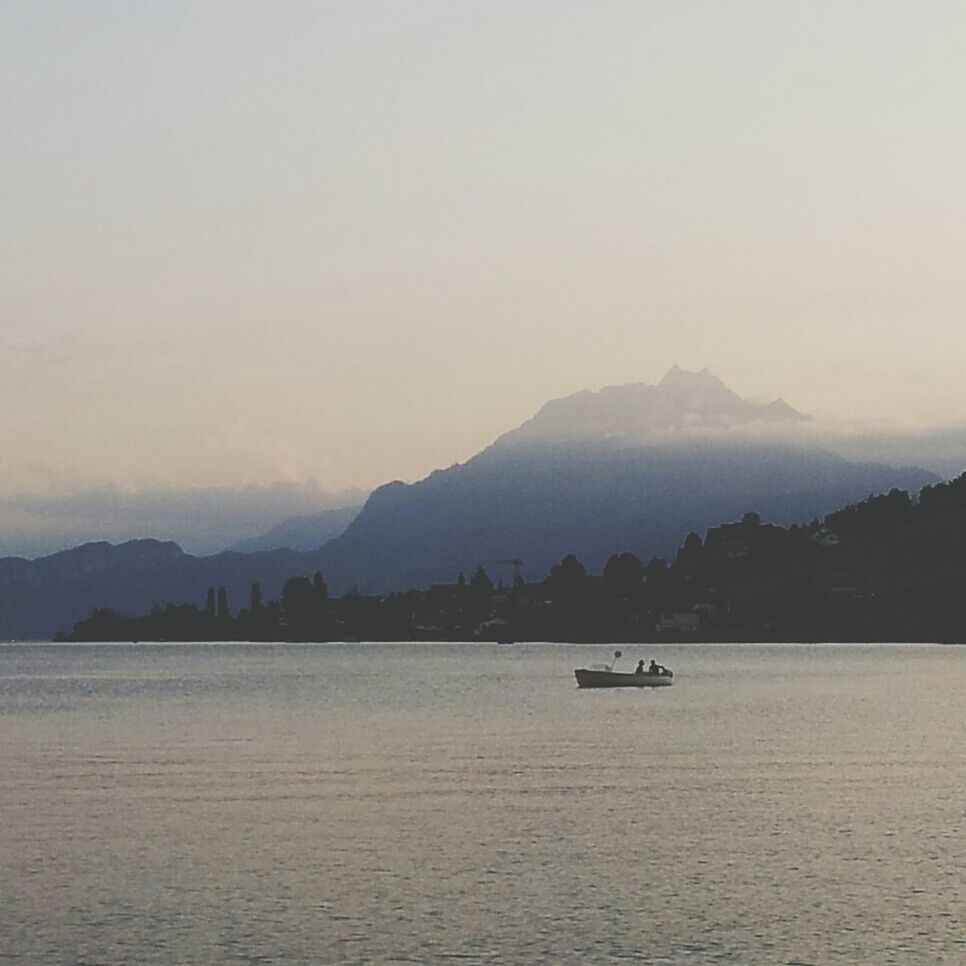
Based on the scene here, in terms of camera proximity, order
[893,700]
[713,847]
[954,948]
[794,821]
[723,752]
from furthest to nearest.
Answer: [893,700] → [723,752] → [794,821] → [713,847] → [954,948]

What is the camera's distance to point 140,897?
2274 inches

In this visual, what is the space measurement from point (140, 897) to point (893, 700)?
5397 inches

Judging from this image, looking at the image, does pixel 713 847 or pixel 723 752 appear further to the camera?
pixel 723 752

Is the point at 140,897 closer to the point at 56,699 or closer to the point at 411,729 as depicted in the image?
the point at 411,729

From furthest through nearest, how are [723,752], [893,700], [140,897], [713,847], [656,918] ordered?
[893,700] < [723,752] < [713,847] < [140,897] < [656,918]

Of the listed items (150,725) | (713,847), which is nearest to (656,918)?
(713,847)

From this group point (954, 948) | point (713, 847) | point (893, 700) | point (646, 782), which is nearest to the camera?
point (954, 948)

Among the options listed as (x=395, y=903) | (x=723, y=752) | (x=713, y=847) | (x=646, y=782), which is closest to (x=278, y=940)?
(x=395, y=903)

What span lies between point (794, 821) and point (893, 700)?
364 feet

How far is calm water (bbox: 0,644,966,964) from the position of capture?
2004 inches

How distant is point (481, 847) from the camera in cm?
6856

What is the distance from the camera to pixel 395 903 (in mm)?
56156

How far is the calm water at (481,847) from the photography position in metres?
50.9

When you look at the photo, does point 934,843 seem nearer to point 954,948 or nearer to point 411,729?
point 954,948
